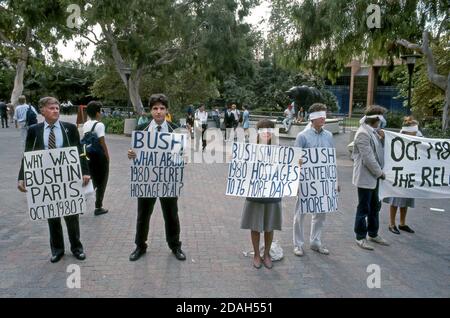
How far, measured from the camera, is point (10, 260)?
5.06 metres

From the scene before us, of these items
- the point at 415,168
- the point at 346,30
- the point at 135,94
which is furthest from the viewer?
the point at 135,94

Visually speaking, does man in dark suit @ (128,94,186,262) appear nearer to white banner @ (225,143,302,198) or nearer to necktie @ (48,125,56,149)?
white banner @ (225,143,302,198)

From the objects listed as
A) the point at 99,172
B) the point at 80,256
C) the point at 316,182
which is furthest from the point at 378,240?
the point at 99,172

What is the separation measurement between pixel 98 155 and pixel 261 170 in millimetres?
3229

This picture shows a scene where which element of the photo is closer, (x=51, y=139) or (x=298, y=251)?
(x=51, y=139)

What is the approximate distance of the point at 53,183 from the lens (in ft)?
16.3

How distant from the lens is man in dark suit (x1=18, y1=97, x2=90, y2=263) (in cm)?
492

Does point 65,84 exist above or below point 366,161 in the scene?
above

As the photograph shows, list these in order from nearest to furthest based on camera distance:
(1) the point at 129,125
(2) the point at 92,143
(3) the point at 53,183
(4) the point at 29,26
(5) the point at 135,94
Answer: (3) the point at 53,183 < (2) the point at 92,143 < (4) the point at 29,26 < (1) the point at 129,125 < (5) the point at 135,94

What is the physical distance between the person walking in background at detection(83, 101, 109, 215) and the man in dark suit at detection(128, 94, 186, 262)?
79.4 inches

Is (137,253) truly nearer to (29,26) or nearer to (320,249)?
(320,249)

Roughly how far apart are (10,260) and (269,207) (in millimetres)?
3105

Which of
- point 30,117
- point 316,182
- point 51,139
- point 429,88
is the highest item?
point 429,88
